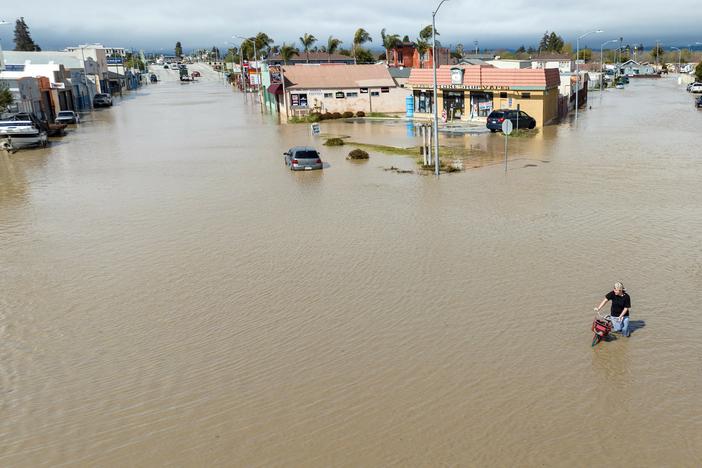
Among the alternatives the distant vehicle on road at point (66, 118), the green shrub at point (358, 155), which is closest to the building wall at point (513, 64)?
the green shrub at point (358, 155)

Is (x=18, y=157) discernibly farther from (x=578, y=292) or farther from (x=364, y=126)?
(x=578, y=292)

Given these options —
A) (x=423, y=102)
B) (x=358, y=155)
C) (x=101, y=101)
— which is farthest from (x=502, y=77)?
(x=101, y=101)

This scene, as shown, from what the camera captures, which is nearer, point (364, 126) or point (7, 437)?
point (7, 437)

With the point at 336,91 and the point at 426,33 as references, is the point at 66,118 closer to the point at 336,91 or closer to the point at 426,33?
the point at 336,91

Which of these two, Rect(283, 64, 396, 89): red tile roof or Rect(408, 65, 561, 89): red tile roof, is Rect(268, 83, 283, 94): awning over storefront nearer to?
Rect(283, 64, 396, 89): red tile roof

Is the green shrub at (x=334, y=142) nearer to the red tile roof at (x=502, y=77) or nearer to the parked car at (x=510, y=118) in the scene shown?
the parked car at (x=510, y=118)

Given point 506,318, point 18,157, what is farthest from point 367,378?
point 18,157

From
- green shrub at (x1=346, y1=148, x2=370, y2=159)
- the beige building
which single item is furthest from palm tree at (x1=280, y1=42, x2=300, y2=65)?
green shrub at (x1=346, y1=148, x2=370, y2=159)
